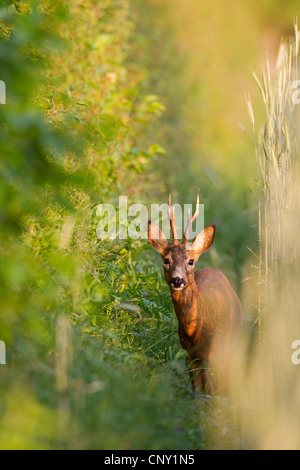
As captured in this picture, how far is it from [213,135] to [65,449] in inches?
468

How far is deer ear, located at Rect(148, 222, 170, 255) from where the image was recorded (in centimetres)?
514

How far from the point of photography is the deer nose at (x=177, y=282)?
472cm

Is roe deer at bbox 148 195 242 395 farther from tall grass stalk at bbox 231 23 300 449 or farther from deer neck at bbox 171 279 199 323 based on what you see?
tall grass stalk at bbox 231 23 300 449

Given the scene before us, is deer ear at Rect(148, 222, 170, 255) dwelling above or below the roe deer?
above

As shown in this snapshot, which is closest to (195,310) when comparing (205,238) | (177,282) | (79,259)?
(177,282)

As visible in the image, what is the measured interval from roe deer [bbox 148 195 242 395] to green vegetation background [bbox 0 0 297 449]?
0.17 meters

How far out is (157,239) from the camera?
5145 mm

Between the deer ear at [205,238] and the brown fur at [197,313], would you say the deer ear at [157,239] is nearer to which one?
the brown fur at [197,313]

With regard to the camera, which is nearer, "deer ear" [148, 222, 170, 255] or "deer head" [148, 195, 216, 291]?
"deer head" [148, 195, 216, 291]

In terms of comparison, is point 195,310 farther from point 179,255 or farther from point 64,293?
point 64,293

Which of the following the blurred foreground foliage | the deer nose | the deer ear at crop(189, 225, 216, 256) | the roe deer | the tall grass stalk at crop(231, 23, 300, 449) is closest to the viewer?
the blurred foreground foliage

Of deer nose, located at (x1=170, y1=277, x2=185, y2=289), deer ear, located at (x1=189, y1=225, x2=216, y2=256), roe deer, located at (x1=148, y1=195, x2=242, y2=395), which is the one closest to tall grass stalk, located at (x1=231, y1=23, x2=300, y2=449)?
roe deer, located at (x1=148, y1=195, x2=242, y2=395)

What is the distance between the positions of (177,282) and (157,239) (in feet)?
1.73
